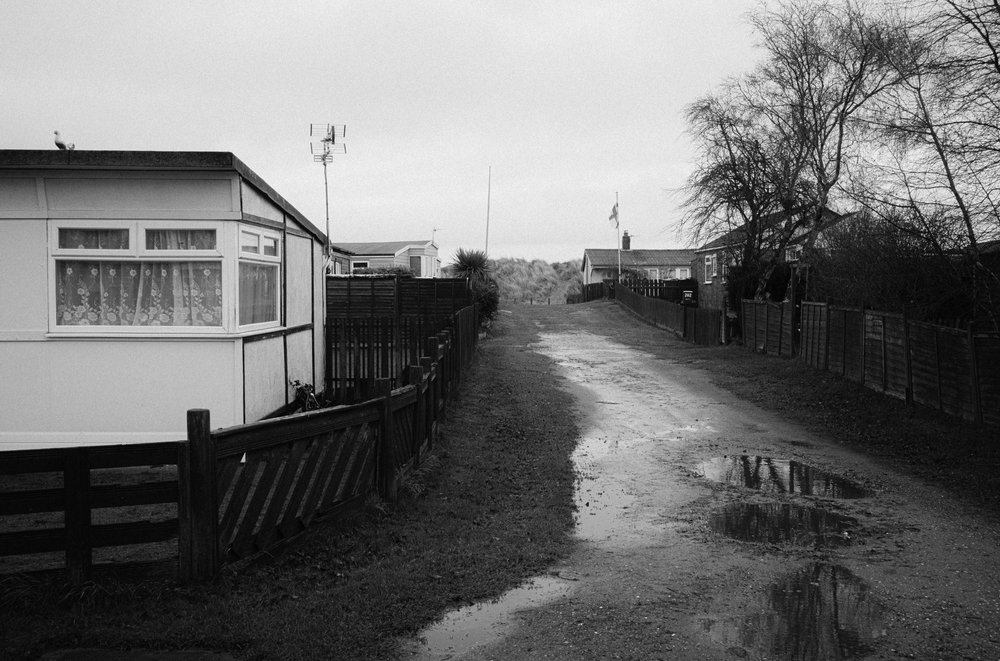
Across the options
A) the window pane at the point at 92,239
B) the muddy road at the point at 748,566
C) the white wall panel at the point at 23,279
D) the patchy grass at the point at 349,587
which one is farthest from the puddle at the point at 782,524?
the white wall panel at the point at 23,279

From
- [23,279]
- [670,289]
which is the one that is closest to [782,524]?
[23,279]

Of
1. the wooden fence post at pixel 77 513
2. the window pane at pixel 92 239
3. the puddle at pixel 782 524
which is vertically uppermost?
the window pane at pixel 92 239

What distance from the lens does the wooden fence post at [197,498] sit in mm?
5492

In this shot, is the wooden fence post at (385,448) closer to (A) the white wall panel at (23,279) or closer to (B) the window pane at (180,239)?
(B) the window pane at (180,239)

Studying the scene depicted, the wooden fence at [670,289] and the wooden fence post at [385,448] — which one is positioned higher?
the wooden fence at [670,289]

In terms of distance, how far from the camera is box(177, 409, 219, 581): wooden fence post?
5.49 meters

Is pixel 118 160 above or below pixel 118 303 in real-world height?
above

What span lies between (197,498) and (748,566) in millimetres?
4323

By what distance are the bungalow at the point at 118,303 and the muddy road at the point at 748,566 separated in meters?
4.92

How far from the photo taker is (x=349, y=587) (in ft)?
18.9

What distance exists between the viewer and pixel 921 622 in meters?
5.52

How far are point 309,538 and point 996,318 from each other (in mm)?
10830

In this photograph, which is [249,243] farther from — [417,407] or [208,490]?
[208,490]

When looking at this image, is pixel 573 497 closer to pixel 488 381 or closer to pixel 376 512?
pixel 376 512
